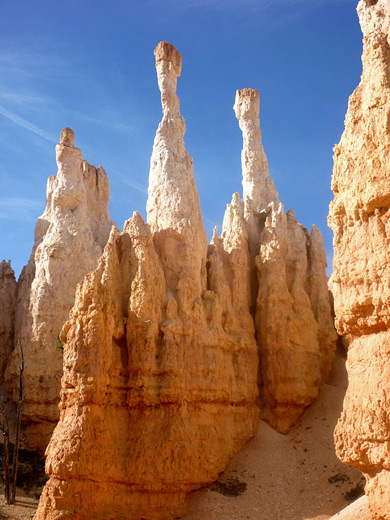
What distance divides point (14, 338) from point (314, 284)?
1716 centimetres

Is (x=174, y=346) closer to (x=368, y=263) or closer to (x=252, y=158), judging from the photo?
(x=368, y=263)

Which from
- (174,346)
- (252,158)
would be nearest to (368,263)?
(174,346)

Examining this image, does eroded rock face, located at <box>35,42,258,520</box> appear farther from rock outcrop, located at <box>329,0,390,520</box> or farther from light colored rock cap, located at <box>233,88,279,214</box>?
rock outcrop, located at <box>329,0,390,520</box>

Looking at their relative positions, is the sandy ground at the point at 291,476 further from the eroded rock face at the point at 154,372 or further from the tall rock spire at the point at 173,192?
the tall rock spire at the point at 173,192

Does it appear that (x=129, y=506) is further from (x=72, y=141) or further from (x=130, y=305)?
(x=72, y=141)

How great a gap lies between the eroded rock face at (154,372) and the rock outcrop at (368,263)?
10161 mm

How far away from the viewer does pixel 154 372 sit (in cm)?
2173

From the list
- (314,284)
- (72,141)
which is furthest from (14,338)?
(314,284)

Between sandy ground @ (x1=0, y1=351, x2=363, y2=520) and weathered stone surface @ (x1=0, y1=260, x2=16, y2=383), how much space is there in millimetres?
9626

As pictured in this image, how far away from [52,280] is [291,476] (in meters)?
15.7

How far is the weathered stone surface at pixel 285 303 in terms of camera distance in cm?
2567

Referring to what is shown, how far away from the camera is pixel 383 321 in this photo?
11695 mm

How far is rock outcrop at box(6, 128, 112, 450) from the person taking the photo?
96.7ft

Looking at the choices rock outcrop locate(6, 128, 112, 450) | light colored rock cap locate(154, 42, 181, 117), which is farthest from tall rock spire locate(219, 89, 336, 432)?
rock outcrop locate(6, 128, 112, 450)
